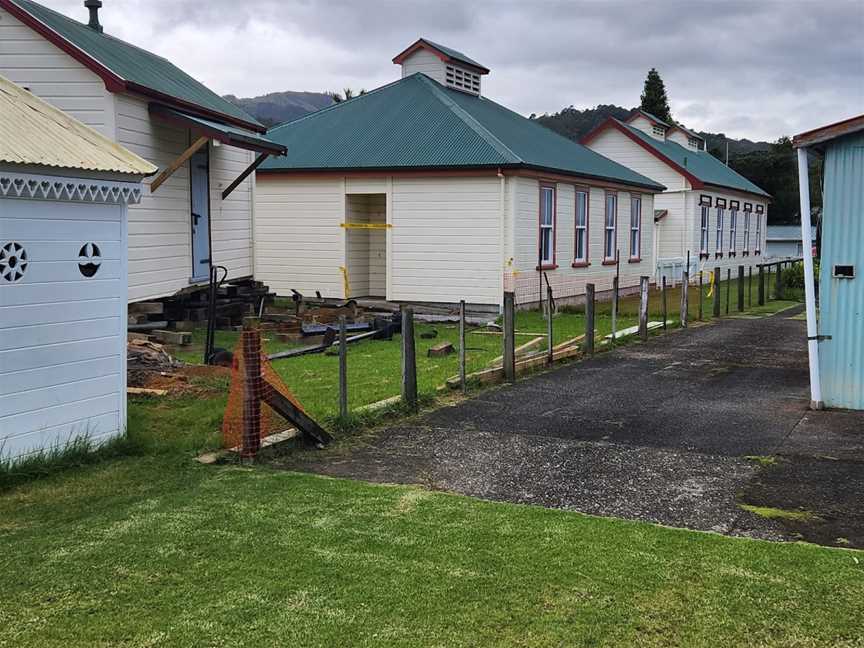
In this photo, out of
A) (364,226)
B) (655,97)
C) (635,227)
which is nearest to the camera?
(364,226)

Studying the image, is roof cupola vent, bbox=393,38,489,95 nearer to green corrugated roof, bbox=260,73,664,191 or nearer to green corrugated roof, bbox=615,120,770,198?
green corrugated roof, bbox=260,73,664,191

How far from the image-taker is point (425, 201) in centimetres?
2173

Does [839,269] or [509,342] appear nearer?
[839,269]

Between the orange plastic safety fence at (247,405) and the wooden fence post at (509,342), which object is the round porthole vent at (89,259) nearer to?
the orange plastic safety fence at (247,405)

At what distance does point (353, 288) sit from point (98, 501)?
54.2 feet

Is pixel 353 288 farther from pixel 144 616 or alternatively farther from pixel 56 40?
pixel 144 616

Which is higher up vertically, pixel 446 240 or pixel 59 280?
pixel 446 240

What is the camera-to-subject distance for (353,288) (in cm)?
2322

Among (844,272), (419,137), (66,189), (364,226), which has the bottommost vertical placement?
(844,272)

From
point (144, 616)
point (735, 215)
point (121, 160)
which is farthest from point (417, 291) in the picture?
point (735, 215)

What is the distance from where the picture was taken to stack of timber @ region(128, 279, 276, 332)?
15875 millimetres

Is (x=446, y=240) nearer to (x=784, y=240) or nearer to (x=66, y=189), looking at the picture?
(x=66, y=189)

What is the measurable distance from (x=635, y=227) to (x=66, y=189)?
24.1m

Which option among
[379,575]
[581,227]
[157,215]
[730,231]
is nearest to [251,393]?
[379,575]
